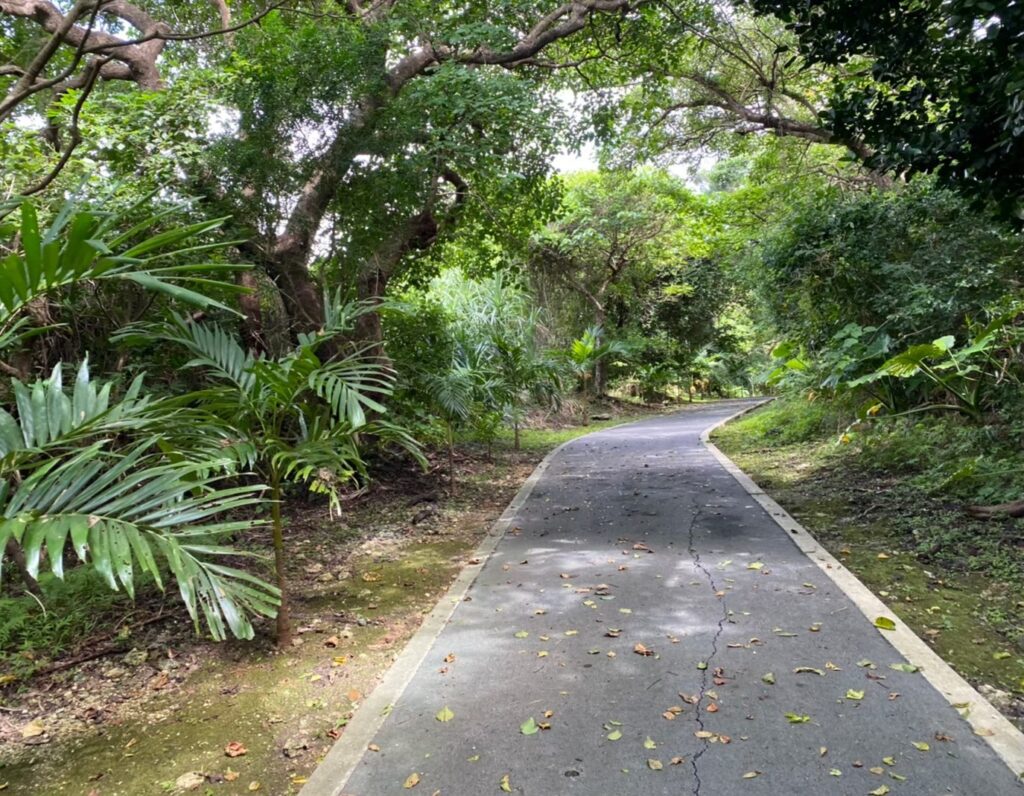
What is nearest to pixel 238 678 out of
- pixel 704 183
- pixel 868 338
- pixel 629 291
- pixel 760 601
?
pixel 760 601

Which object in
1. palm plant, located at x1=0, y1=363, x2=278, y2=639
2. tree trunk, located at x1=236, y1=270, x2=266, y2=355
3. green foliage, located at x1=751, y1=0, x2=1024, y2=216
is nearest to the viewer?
palm plant, located at x1=0, y1=363, x2=278, y2=639

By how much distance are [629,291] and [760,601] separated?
769 inches

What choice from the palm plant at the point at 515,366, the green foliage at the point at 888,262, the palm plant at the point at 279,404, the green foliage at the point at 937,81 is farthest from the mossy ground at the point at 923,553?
the palm plant at the point at 515,366

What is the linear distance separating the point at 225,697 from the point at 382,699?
0.77 metres

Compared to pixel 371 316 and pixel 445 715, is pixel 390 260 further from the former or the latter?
pixel 445 715

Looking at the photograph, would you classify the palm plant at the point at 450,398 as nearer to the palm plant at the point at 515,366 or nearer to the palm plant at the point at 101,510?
the palm plant at the point at 515,366

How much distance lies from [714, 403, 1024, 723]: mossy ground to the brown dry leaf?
3220 mm

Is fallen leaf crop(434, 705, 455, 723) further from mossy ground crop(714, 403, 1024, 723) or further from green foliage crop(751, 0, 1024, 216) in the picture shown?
green foliage crop(751, 0, 1024, 216)

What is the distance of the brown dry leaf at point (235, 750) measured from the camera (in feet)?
8.82

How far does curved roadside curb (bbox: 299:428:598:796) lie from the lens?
2.52 meters

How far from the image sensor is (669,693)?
303 cm

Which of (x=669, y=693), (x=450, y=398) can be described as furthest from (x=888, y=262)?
(x=669, y=693)

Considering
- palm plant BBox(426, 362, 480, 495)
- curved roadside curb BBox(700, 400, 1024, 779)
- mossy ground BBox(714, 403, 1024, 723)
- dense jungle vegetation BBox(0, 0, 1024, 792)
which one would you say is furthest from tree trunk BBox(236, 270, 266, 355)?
mossy ground BBox(714, 403, 1024, 723)

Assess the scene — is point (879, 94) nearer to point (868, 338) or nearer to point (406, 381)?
point (868, 338)
